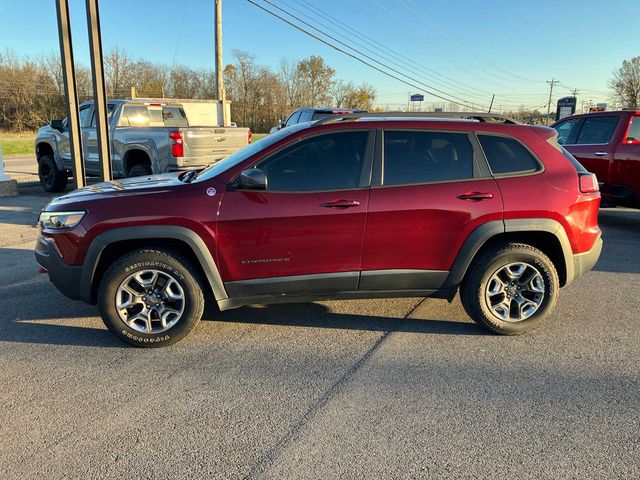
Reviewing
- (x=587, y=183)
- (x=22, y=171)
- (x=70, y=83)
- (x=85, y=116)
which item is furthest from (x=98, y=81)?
(x=22, y=171)

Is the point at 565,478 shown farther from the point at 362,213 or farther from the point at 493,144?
the point at 493,144

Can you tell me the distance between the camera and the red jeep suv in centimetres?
357

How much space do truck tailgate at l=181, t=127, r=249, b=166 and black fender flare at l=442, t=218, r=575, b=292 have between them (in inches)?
253

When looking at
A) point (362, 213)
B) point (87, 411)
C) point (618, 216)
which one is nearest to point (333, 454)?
point (87, 411)

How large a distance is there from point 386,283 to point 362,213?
0.63m

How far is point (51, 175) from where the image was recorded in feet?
37.3

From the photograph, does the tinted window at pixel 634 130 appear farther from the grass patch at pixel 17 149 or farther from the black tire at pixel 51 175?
the grass patch at pixel 17 149

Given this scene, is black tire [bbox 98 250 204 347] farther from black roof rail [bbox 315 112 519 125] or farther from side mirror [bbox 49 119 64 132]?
side mirror [bbox 49 119 64 132]

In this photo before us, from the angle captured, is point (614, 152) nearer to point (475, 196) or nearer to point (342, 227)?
point (475, 196)

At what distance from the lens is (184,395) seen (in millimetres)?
3018

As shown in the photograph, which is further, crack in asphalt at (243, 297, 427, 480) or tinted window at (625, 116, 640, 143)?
tinted window at (625, 116, 640, 143)

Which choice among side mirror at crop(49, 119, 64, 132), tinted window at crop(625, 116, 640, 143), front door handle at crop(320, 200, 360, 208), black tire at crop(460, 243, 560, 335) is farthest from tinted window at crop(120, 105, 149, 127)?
tinted window at crop(625, 116, 640, 143)

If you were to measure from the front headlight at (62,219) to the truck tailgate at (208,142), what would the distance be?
5.27m

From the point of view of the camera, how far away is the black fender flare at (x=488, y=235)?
3.76 metres
